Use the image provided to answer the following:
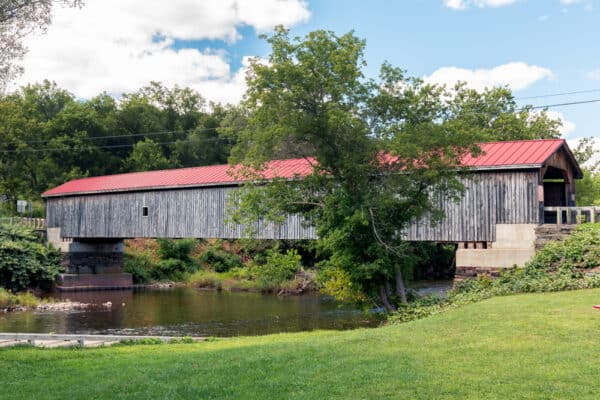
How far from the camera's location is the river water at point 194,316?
19.8 meters

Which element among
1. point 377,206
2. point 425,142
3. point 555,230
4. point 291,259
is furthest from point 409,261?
point 291,259

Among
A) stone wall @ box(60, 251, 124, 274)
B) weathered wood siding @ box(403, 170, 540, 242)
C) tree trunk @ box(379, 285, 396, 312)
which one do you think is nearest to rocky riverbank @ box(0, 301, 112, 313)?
stone wall @ box(60, 251, 124, 274)

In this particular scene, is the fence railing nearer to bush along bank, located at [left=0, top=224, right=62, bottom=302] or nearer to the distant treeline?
bush along bank, located at [left=0, top=224, right=62, bottom=302]

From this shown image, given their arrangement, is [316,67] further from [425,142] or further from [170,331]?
[170,331]

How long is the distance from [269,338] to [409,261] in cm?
549

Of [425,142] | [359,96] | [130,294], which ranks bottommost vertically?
[130,294]

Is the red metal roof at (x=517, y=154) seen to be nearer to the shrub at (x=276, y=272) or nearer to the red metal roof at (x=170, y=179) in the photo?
the red metal roof at (x=170, y=179)

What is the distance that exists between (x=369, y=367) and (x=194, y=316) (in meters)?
16.6

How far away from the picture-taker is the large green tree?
15.9 m

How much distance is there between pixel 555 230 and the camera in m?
18.0

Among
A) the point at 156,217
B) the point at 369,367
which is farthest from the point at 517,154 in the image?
the point at 156,217

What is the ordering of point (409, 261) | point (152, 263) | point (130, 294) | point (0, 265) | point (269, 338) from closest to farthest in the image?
point (269, 338)
point (409, 261)
point (0, 265)
point (130, 294)
point (152, 263)

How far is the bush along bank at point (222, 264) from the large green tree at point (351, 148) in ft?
45.2

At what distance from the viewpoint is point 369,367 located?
7.43 m
